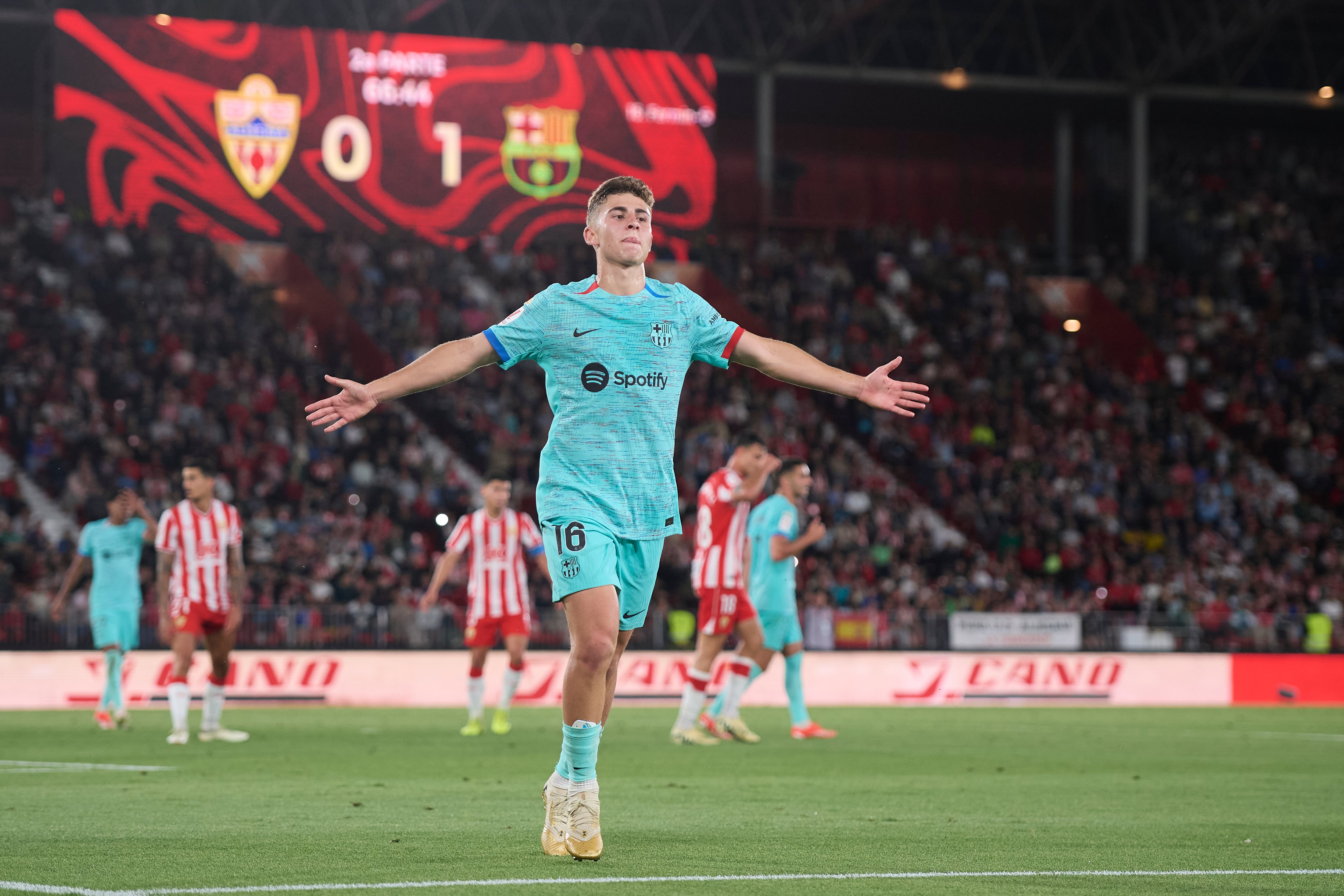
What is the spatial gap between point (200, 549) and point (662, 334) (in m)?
8.56

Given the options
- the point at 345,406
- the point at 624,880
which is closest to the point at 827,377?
the point at 345,406

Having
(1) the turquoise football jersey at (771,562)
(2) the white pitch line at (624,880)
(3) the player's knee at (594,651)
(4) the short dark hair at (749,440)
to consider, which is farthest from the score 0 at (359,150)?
(2) the white pitch line at (624,880)

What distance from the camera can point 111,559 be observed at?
15.9 m

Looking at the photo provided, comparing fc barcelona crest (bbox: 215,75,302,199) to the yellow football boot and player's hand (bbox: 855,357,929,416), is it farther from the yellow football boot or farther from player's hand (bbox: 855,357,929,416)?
the yellow football boot

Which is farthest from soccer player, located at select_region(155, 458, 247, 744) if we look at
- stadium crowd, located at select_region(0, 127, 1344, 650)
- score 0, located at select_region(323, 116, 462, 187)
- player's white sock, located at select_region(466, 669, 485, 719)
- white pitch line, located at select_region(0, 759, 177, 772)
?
score 0, located at select_region(323, 116, 462, 187)

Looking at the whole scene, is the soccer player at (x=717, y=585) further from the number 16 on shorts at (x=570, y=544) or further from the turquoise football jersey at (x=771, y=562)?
the number 16 on shorts at (x=570, y=544)

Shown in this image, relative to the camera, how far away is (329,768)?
1125 cm

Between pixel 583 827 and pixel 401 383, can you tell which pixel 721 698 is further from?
pixel 401 383

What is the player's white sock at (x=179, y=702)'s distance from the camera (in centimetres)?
1395

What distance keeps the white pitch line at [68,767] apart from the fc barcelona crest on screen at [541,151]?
20.8 metres

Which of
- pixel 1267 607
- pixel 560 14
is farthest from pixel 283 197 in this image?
pixel 1267 607

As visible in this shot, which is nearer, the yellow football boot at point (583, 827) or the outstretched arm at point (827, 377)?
the yellow football boot at point (583, 827)

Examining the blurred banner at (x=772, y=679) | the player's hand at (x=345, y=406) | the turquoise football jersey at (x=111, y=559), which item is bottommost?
the blurred banner at (x=772, y=679)

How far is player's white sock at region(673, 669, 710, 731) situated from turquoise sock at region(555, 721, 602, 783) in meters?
7.85
